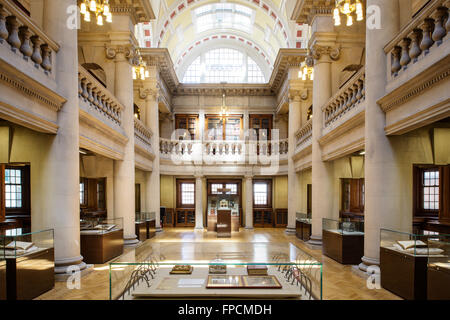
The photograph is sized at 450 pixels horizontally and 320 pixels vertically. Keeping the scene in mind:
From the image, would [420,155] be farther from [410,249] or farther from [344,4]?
[344,4]

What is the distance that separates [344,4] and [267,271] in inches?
226

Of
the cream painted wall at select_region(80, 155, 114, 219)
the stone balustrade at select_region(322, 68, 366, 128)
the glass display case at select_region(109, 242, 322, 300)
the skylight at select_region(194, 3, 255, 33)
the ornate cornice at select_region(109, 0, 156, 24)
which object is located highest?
the skylight at select_region(194, 3, 255, 33)

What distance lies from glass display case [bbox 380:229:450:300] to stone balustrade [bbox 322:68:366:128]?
3666 millimetres

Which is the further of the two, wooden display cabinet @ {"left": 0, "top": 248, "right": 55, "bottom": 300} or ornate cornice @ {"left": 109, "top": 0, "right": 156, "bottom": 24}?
ornate cornice @ {"left": 109, "top": 0, "right": 156, "bottom": 24}

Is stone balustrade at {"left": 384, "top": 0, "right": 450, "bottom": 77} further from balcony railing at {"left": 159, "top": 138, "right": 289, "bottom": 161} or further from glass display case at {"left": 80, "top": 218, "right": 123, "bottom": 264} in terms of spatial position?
balcony railing at {"left": 159, "top": 138, "right": 289, "bottom": 161}

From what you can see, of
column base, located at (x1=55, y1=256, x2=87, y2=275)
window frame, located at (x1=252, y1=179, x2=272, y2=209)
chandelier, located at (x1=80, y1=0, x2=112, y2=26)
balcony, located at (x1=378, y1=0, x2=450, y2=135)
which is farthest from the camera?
window frame, located at (x1=252, y1=179, x2=272, y2=209)

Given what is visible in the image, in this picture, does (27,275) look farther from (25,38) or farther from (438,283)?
(438,283)

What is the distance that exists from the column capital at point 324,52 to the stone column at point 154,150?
7673 mm

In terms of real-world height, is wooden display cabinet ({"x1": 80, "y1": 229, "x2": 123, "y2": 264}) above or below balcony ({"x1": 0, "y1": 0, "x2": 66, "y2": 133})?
below

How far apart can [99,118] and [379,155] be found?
710 centimetres

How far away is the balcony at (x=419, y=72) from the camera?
4.76 m

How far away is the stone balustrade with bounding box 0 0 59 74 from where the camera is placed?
16.0 ft

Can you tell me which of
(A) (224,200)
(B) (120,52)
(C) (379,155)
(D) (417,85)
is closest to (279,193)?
(A) (224,200)

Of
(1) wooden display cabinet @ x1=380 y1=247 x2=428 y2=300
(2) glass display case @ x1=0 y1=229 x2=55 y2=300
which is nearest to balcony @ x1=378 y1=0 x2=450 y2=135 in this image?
(1) wooden display cabinet @ x1=380 y1=247 x2=428 y2=300
